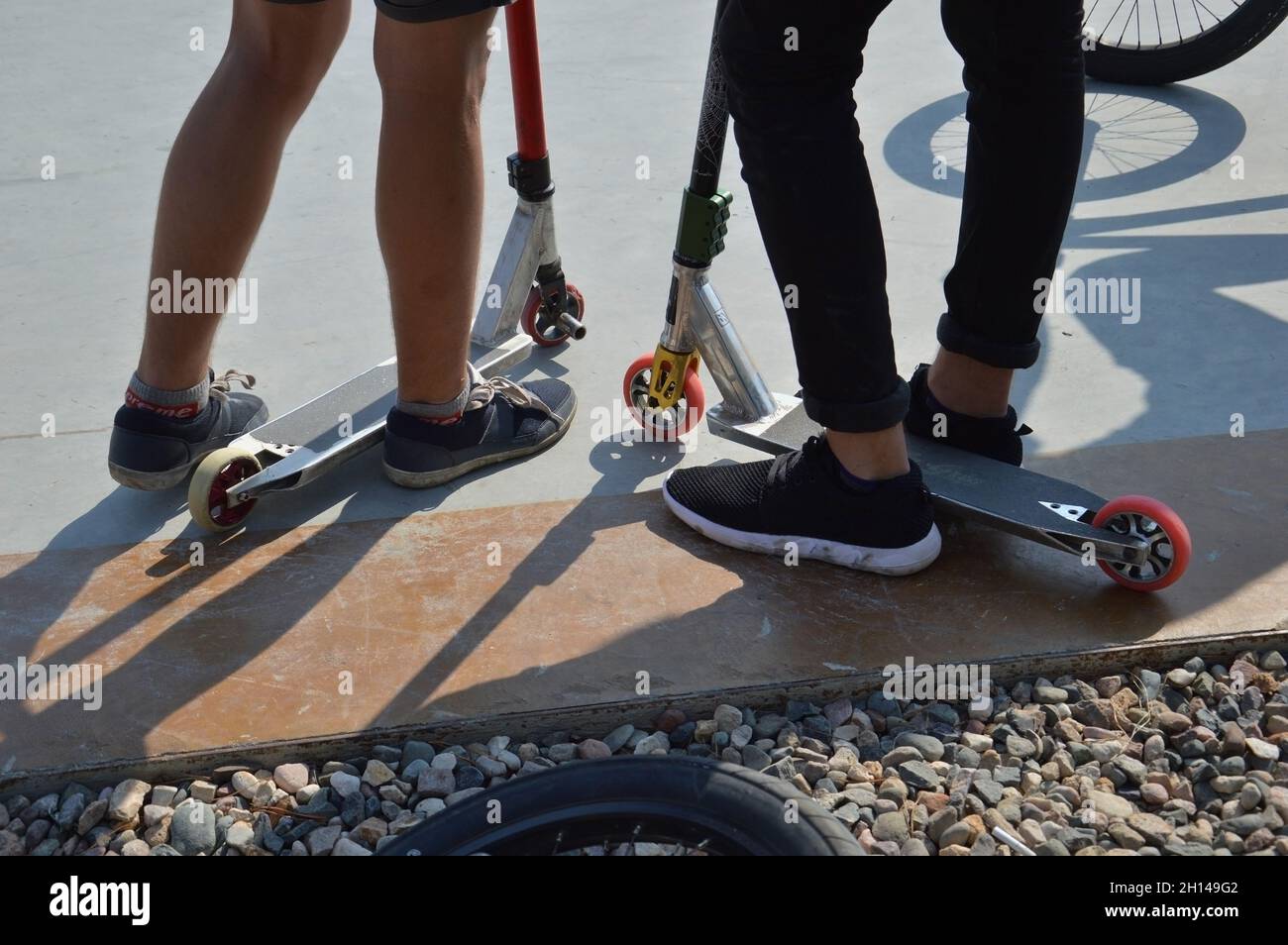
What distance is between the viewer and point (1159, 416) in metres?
2.27

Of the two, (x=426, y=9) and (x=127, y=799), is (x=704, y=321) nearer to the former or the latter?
(x=426, y=9)

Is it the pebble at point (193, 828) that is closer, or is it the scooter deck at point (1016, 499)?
the pebble at point (193, 828)

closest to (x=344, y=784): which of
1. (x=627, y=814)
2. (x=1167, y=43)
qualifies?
(x=627, y=814)

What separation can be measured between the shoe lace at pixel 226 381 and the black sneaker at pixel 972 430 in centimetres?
116

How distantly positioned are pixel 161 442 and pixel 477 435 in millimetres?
504

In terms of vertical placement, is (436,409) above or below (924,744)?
above

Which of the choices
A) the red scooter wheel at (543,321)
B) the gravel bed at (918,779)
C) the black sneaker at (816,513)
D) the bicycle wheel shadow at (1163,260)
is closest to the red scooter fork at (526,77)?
the red scooter wheel at (543,321)

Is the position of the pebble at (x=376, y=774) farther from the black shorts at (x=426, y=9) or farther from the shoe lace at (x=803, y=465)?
the black shorts at (x=426, y=9)

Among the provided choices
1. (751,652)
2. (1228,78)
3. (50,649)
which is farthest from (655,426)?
(1228,78)

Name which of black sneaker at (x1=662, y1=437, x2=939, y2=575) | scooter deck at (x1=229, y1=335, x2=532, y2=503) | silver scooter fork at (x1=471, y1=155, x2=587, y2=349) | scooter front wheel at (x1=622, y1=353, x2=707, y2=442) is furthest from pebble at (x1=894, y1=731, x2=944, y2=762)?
silver scooter fork at (x1=471, y1=155, x2=587, y2=349)

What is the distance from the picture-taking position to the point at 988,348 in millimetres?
1890

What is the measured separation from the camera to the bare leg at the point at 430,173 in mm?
1780

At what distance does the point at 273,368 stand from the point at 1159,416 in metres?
1.66
